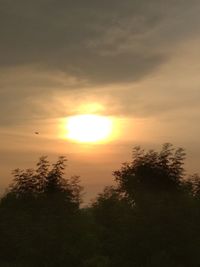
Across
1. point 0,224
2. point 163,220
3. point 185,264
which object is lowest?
point 185,264

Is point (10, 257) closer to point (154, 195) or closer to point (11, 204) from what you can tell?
point (11, 204)

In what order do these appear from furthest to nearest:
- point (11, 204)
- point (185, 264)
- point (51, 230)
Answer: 1. point (11, 204)
2. point (51, 230)
3. point (185, 264)

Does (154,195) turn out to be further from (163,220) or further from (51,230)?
(51,230)

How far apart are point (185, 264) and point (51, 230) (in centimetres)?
589

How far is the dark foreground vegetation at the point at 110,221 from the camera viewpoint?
2245cm

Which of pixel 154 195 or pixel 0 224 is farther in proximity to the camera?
pixel 0 224

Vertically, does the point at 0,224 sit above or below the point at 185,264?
above

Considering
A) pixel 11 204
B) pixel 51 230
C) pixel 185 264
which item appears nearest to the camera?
pixel 185 264

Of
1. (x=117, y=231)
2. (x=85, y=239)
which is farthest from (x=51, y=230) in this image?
(x=117, y=231)

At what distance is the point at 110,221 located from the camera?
26.5 metres

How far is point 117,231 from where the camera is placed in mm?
23703

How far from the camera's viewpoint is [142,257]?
2239 centimetres

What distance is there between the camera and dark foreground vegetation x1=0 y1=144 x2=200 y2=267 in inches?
884

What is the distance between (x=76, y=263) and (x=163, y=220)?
4468 millimetres
